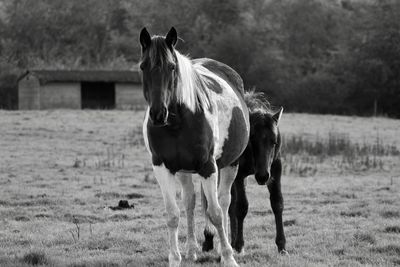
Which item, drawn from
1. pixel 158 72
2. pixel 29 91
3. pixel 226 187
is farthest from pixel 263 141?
pixel 29 91

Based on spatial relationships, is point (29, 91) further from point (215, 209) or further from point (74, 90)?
point (215, 209)

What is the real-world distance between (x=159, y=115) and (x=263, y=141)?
2414 millimetres

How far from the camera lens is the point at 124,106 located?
5272 cm

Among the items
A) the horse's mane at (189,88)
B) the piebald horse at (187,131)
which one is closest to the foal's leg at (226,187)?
the piebald horse at (187,131)

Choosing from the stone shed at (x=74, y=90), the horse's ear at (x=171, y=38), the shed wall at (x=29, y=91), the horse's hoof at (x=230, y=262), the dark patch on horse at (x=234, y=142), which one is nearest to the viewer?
the horse's ear at (x=171, y=38)

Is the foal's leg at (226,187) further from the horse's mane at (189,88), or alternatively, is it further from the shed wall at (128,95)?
the shed wall at (128,95)

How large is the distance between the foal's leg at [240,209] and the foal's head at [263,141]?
19.8 inches

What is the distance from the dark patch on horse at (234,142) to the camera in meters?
7.11

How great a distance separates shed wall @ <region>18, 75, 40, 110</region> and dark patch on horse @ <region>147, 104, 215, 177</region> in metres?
47.5

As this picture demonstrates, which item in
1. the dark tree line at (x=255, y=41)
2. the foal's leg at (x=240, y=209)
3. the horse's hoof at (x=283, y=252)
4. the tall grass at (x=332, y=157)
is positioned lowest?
the tall grass at (x=332, y=157)

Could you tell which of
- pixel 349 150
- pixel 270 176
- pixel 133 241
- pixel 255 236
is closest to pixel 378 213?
pixel 255 236

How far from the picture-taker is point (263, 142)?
298 inches

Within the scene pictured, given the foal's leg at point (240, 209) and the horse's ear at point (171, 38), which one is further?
the foal's leg at point (240, 209)

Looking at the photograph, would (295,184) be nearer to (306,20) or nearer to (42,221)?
(42,221)
